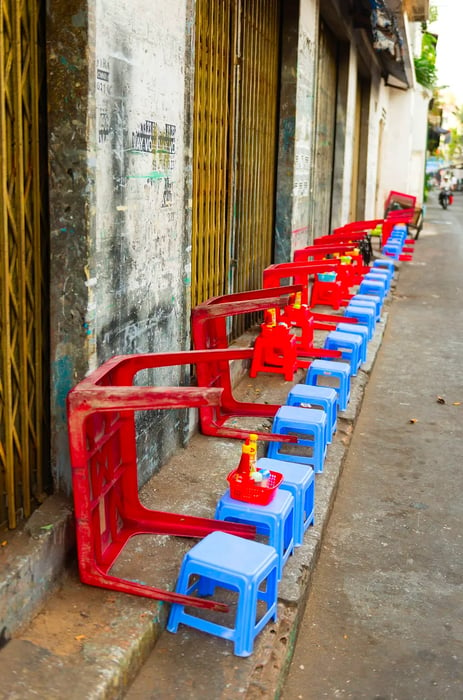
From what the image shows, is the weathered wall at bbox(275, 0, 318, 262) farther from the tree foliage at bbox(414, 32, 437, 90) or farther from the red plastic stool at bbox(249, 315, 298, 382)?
the tree foliage at bbox(414, 32, 437, 90)

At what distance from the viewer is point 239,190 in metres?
7.76

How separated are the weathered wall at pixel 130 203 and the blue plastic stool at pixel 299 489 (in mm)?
782

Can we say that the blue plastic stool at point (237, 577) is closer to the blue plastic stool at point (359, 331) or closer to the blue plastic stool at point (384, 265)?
the blue plastic stool at point (359, 331)

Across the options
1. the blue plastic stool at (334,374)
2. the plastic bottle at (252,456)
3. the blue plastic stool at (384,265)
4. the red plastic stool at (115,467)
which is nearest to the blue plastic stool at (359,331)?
the blue plastic stool at (334,374)

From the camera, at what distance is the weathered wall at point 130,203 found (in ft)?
12.2

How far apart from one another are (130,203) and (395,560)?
8.33ft

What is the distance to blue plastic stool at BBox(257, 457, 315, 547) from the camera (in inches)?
173

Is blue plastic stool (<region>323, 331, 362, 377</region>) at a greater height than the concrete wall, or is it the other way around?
the concrete wall

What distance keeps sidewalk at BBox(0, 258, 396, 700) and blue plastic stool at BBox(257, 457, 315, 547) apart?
137 millimetres

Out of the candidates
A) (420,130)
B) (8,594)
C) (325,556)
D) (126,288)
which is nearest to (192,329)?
(126,288)

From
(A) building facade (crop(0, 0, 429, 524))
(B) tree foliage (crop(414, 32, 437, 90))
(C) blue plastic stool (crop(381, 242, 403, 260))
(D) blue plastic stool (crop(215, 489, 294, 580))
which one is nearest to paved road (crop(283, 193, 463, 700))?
(D) blue plastic stool (crop(215, 489, 294, 580))

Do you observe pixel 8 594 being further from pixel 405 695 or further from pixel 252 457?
pixel 405 695

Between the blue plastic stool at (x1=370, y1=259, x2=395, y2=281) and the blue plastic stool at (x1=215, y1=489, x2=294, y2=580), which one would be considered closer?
the blue plastic stool at (x1=215, y1=489, x2=294, y2=580)

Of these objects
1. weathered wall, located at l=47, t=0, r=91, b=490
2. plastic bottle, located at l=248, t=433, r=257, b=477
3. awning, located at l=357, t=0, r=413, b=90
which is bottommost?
plastic bottle, located at l=248, t=433, r=257, b=477
